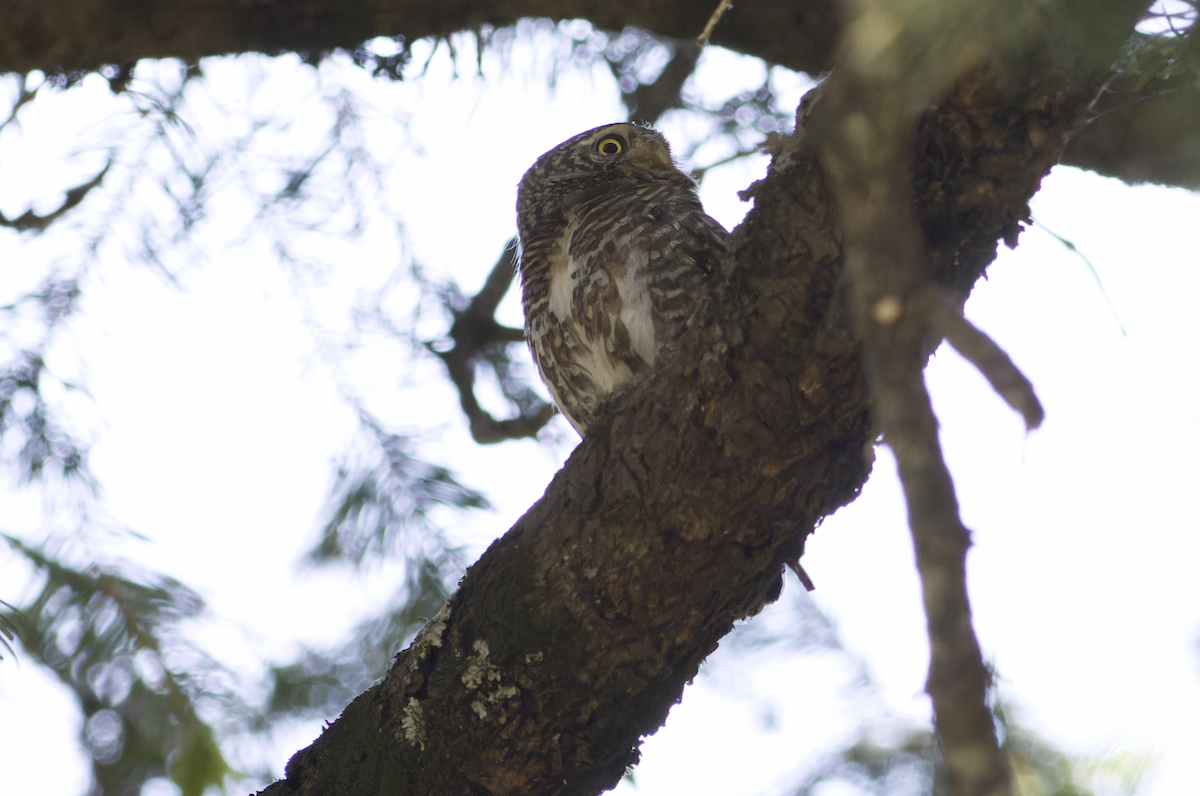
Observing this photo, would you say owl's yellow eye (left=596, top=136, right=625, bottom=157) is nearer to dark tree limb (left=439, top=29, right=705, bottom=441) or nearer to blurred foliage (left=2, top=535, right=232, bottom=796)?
dark tree limb (left=439, top=29, right=705, bottom=441)

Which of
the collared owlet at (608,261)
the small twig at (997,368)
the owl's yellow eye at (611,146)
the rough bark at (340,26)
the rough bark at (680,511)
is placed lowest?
the small twig at (997,368)

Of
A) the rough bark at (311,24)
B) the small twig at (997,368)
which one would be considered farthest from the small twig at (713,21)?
the small twig at (997,368)

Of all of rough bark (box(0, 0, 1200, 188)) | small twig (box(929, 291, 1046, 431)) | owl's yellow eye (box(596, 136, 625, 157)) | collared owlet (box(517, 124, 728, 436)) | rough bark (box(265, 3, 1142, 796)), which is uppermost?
owl's yellow eye (box(596, 136, 625, 157))

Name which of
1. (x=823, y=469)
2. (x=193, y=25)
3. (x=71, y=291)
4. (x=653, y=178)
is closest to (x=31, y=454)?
(x=71, y=291)

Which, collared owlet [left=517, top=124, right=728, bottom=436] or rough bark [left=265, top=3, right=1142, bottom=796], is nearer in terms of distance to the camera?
rough bark [left=265, top=3, right=1142, bottom=796]

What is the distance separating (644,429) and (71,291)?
1591 mm

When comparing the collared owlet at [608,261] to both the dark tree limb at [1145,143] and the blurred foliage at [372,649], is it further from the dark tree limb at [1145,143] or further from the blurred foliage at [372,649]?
the dark tree limb at [1145,143]

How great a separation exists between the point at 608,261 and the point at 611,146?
805 millimetres

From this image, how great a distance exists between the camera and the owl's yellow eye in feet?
9.15

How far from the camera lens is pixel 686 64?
8.52ft

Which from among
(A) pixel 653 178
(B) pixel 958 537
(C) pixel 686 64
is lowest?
(B) pixel 958 537

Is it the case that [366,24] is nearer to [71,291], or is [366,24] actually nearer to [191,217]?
[191,217]

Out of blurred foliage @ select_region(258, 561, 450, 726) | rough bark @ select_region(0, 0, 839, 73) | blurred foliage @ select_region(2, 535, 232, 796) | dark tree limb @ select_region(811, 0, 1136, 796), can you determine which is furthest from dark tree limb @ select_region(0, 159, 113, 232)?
dark tree limb @ select_region(811, 0, 1136, 796)

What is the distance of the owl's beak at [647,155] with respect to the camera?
2.76 metres
